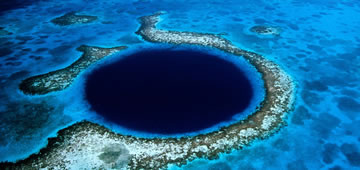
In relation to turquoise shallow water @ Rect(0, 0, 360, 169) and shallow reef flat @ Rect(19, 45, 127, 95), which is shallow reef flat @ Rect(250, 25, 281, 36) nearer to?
turquoise shallow water @ Rect(0, 0, 360, 169)

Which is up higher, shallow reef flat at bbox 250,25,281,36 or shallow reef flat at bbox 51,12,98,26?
shallow reef flat at bbox 250,25,281,36

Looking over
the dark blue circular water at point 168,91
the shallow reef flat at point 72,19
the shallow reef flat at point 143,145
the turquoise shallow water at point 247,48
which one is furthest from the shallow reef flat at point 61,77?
the shallow reef flat at point 72,19

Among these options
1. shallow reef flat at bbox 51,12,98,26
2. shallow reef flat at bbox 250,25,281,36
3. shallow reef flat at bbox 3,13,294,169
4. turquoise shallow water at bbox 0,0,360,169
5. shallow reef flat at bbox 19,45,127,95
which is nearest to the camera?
shallow reef flat at bbox 3,13,294,169

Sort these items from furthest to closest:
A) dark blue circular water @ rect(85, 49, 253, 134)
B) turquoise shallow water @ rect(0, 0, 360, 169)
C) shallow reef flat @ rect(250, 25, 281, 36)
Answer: shallow reef flat @ rect(250, 25, 281, 36), dark blue circular water @ rect(85, 49, 253, 134), turquoise shallow water @ rect(0, 0, 360, 169)

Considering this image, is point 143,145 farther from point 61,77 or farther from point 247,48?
point 247,48

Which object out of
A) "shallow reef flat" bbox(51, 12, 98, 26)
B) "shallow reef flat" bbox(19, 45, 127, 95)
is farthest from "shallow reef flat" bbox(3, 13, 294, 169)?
"shallow reef flat" bbox(51, 12, 98, 26)

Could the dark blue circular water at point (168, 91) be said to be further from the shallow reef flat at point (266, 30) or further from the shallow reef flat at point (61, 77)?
the shallow reef flat at point (266, 30)

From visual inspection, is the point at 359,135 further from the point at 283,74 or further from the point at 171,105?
the point at 171,105
